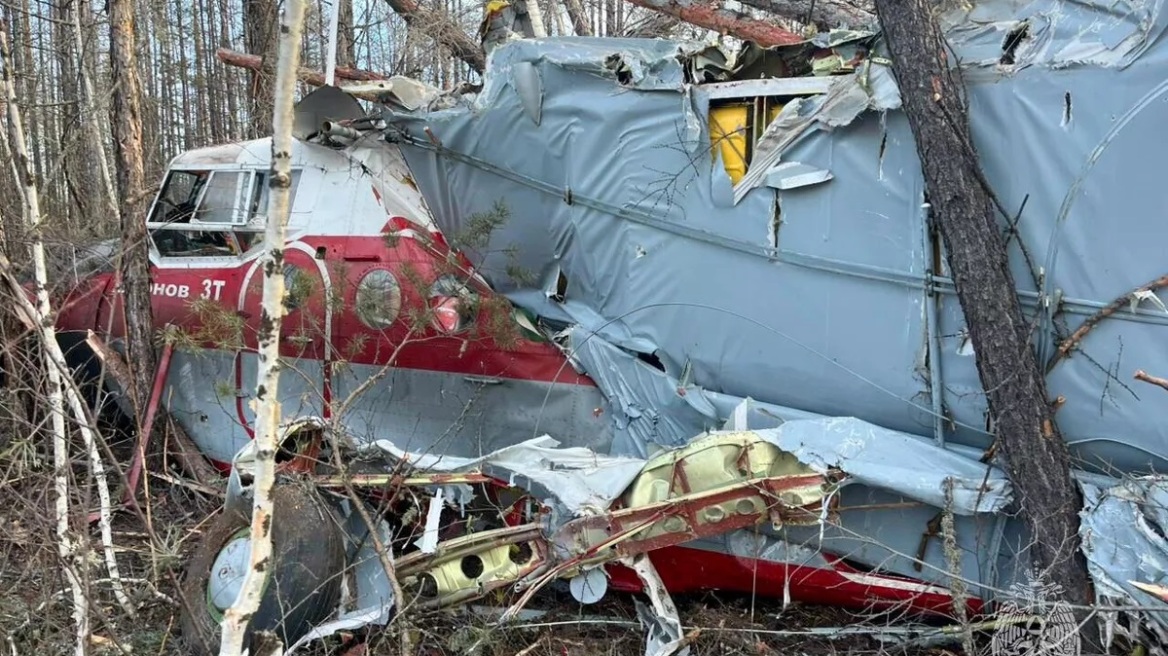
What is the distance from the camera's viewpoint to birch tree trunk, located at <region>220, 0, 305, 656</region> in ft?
7.70

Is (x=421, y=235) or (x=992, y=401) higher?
(x=421, y=235)

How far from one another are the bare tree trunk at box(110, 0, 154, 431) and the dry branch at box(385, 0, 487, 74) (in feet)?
12.0

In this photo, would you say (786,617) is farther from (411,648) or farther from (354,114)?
(354,114)

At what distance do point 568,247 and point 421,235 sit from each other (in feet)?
3.33

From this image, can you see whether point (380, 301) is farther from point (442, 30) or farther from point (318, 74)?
point (442, 30)

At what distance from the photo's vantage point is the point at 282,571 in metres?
3.94

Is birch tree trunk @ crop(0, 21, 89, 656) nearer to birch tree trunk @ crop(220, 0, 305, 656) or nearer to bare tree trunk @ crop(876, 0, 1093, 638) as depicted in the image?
birch tree trunk @ crop(220, 0, 305, 656)

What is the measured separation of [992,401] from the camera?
3.67 m

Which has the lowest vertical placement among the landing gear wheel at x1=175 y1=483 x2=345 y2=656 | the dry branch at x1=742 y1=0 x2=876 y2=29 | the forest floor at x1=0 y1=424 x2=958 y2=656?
the forest floor at x1=0 y1=424 x2=958 y2=656

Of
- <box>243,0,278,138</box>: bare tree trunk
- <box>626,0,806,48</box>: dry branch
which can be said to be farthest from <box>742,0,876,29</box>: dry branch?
<box>243,0,278,138</box>: bare tree trunk

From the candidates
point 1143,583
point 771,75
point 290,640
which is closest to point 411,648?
point 290,640

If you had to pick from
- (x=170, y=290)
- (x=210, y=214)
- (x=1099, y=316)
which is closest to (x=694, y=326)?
(x=1099, y=316)

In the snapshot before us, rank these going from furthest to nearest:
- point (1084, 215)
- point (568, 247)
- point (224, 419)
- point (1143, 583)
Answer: point (224, 419)
point (568, 247)
point (1084, 215)
point (1143, 583)

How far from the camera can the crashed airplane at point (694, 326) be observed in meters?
3.63
